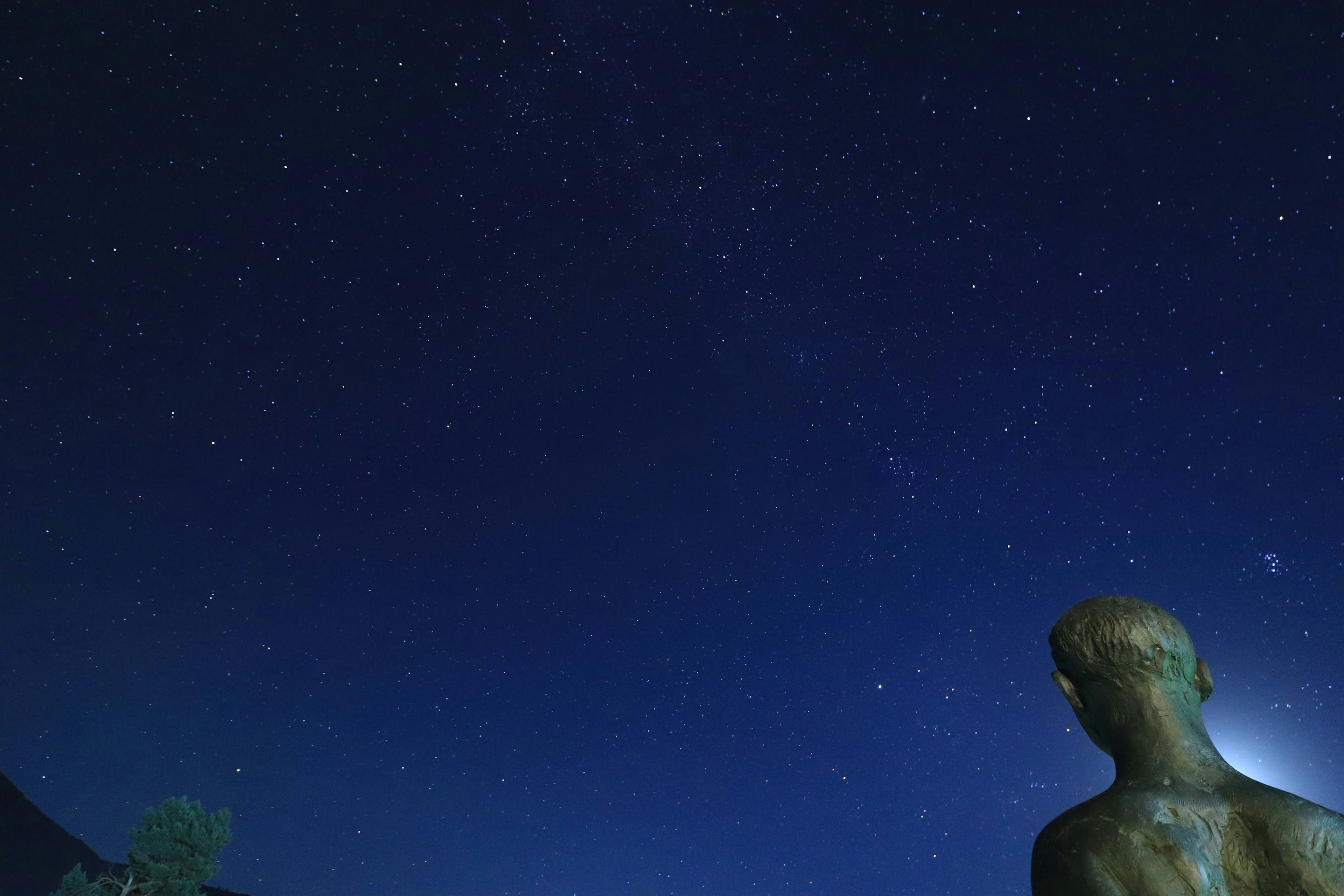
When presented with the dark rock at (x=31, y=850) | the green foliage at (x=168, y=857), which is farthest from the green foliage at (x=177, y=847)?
the dark rock at (x=31, y=850)

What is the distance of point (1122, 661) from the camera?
2543 mm

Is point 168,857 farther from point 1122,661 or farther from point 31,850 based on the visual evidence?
point 31,850

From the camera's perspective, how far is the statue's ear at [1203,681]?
2.68 meters

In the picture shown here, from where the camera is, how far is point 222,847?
24.4 meters

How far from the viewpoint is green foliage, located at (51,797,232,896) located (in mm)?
23227

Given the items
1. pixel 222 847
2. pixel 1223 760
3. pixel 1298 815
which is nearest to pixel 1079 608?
pixel 1223 760

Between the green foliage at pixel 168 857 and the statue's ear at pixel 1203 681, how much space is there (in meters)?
27.4

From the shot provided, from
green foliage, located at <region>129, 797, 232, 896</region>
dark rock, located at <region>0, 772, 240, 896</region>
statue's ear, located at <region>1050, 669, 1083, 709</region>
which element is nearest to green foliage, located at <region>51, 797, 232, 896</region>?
green foliage, located at <region>129, 797, 232, 896</region>

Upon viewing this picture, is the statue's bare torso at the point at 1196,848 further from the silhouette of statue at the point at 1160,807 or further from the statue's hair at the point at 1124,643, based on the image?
the statue's hair at the point at 1124,643

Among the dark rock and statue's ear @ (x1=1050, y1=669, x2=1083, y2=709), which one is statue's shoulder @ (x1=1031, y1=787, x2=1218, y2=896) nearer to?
statue's ear @ (x1=1050, y1=669, x2=1083, y2=709)

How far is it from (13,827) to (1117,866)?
313ft

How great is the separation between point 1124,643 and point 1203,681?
16.4 inches

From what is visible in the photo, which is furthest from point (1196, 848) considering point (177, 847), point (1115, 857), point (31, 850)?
point (31, 850)

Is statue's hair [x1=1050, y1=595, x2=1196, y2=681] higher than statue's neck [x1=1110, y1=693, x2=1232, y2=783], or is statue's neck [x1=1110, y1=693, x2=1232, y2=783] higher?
statue's hair [x1=1050, y1=595, x2=1196, y2=681]
